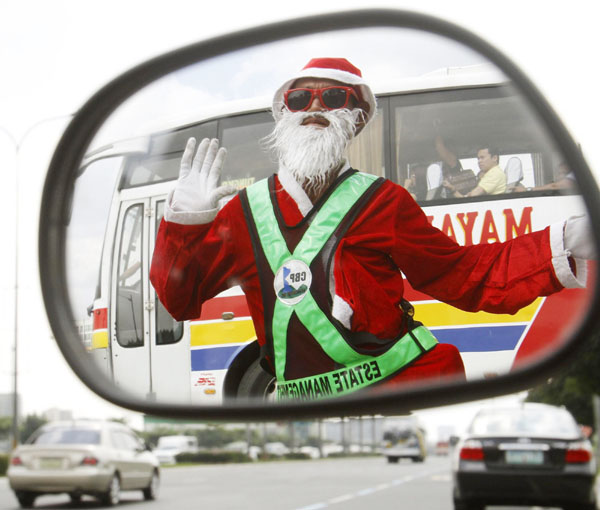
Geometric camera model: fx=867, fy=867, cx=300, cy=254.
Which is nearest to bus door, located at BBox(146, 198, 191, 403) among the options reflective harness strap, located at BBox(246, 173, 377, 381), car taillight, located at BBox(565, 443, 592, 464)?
reflective harness strap, located at BBox(246, 173, 377, 381)

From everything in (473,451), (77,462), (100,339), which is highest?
(100,339)

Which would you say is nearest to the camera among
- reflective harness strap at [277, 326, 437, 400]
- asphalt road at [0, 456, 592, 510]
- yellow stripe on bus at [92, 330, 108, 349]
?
reflective harness strap at [277, 326, 437, 400]

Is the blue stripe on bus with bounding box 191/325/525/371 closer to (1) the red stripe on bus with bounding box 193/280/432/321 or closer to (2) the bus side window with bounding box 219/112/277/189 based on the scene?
(1) the red stripe on bus with bounding box 193/280/432/321

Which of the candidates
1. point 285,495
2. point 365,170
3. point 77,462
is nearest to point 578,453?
point 285,495

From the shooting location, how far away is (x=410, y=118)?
75.2 inches

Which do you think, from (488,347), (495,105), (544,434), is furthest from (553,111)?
(544,434)

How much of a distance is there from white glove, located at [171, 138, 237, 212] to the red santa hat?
191 mm

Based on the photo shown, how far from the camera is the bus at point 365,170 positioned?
1.79 m

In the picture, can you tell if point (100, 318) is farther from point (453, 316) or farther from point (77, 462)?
point (77, 462)

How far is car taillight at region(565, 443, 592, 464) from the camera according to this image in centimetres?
1223

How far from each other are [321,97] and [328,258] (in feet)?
1.20

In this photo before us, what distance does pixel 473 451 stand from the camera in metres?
12.6

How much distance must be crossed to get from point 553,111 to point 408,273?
1.46 ft

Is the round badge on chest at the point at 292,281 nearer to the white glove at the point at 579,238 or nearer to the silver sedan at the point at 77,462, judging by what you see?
the white glove at the point at 579,238
